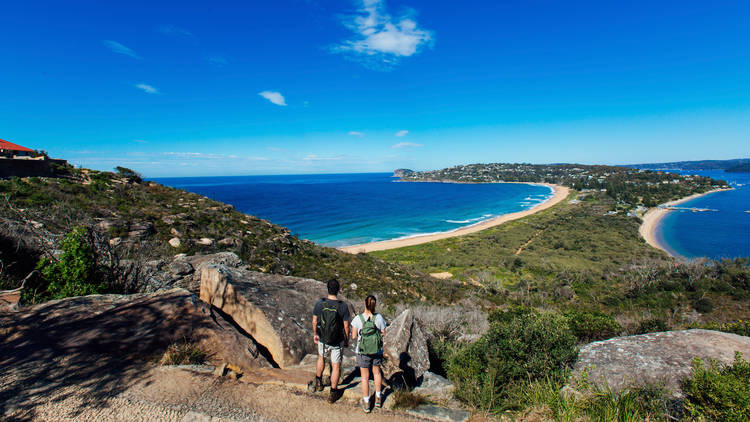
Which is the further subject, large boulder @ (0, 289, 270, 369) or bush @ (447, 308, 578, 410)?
bush @ (447, 308, 578, 410)

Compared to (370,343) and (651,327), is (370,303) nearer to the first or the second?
(370,343)

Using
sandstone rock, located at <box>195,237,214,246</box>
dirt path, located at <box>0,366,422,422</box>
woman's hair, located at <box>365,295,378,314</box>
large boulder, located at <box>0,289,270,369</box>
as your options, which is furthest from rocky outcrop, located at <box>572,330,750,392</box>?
sandstone rock, located at <box>195,237,214,246</box>

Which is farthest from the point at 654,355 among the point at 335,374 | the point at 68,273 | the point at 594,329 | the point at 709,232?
the point at 709,232

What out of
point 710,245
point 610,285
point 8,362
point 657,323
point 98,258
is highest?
point 98,258

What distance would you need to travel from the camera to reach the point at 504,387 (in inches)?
203

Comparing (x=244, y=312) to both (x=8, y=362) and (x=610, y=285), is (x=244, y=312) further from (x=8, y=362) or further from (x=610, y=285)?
(x=610, y=285)

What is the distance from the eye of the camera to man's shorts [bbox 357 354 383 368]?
15.3 ft

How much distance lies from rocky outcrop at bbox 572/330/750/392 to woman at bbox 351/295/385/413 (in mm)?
3512

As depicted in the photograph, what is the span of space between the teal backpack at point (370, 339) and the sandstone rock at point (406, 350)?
1661mm

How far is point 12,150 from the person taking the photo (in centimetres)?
2248

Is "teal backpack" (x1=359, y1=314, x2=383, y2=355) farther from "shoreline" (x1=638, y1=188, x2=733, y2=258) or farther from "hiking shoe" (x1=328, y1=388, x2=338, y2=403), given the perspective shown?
"shoreline" (x1=638, y1=188, x2=733, y2=258)

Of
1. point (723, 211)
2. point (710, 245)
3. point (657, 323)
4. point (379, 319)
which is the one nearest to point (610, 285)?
point (657, 323)

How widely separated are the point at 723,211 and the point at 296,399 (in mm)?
126986

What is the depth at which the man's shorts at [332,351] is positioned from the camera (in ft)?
15.5
